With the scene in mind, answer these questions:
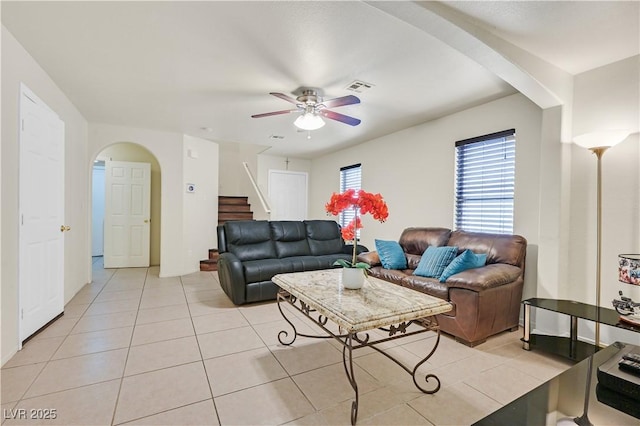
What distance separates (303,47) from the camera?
7.81 ft

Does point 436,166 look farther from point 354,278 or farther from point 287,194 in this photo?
point 287,194

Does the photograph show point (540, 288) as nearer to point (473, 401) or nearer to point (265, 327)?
point (473, 401)

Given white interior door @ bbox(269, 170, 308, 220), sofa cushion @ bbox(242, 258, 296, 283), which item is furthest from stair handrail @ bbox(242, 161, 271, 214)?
sofa cushion @ bbox(242, 258, 296, 283)

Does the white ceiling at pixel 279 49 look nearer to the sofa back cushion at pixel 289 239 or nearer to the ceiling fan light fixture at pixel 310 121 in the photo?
the ceiling fan light fixture at pixel 310 121

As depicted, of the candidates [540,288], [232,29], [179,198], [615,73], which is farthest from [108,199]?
[615,73]

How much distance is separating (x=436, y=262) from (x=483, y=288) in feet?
2.27

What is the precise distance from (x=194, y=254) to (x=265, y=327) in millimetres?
3277

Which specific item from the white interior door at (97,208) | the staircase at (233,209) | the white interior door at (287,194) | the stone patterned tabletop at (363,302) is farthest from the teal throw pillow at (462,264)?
the white interior door at (97,208)

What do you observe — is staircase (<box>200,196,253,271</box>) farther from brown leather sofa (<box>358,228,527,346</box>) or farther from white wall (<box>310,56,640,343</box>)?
white wall (<box>310,56,640,343</box>)

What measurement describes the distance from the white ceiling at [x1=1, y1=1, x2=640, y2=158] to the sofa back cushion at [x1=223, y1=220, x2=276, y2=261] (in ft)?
5.37

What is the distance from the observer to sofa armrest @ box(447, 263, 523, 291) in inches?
101

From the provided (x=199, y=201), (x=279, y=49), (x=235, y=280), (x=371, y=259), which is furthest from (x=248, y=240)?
(x=279, y=49)

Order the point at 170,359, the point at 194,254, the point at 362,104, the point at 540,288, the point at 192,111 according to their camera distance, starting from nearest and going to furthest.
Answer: the point at 170,359 < the point at 540,288 < the point at 362,104 < the point at 192,111 < the point at 194,254

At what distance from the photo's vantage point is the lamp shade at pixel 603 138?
2.28m
